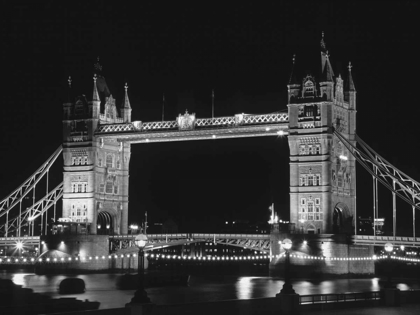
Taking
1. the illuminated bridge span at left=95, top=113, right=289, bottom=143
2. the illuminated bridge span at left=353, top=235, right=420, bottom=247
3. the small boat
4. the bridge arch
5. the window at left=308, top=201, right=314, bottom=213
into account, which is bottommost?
the small boat

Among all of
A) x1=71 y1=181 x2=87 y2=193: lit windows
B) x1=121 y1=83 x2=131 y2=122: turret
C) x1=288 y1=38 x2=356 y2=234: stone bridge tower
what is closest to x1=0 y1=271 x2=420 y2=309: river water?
x1=288 y1=38 x2=356 y2=234: stone bridge tower

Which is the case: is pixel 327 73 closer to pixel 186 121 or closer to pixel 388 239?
pixel 186 121

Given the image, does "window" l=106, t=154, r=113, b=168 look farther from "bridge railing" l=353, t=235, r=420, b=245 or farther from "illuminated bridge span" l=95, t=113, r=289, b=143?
"bridge railing" l=353, t=235, r=420, b=245

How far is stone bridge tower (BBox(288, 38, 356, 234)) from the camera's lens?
90375mm

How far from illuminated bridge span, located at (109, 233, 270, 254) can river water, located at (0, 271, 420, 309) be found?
4.93m

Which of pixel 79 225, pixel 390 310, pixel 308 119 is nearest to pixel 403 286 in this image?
pixel 308 119

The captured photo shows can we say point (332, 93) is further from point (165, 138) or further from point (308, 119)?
point (165, 138)

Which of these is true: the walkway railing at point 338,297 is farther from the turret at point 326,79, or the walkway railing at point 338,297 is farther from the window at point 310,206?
the turret at point 326,79

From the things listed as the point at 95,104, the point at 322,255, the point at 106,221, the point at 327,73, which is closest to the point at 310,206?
the point at 322,255

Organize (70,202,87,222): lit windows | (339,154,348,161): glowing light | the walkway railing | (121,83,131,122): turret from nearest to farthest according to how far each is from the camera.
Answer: the walkway railing, (339,154,348,161): glowing light, (70,202,87,222): lit windows, (121,83,131,122): turret

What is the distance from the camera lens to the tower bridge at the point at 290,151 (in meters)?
90.5

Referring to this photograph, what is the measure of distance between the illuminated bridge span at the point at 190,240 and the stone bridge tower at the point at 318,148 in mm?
6282

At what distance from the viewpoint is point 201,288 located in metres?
80.8

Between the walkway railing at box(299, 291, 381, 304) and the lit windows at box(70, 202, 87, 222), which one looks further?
the lit windows at box(70, 202, 87, 222)
